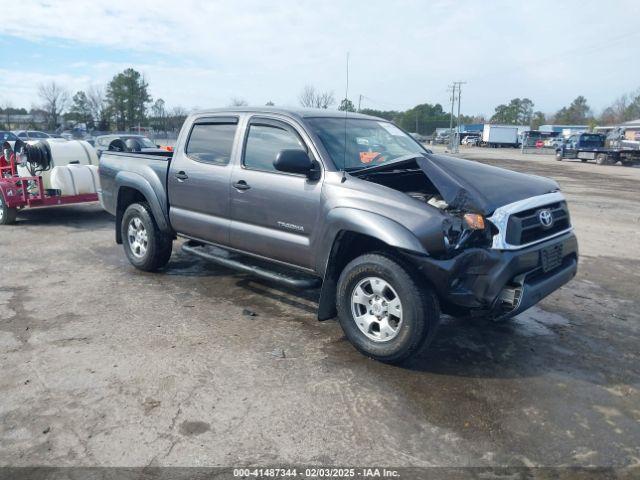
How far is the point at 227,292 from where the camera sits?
19.0ft

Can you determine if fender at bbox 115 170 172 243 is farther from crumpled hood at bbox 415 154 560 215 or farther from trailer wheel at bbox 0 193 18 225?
trailer wheel at bbox 0 193 18 225

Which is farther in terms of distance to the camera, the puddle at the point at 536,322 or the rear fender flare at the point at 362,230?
the puddle at the point at 536,322

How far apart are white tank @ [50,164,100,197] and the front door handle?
5223mm

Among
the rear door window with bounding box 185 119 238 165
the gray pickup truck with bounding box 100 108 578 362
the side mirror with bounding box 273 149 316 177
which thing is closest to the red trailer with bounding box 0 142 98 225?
the gray pickup truck with bounding box 100 108 578 362

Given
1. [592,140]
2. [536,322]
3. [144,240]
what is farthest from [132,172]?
[592,140]

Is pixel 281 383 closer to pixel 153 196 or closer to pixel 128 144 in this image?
pixel 153 196

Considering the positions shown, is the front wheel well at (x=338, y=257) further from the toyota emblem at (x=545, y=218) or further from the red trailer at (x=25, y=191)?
the red trailer at (x=25, y=191)

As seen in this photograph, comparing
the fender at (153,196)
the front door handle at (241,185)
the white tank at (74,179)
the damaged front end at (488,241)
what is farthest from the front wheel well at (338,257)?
the white tank at (74,179)

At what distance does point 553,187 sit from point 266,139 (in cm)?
263

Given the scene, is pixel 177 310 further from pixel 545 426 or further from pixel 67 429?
pixel 545 426

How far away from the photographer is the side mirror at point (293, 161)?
423 centimetres

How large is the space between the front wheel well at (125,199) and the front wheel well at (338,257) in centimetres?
326

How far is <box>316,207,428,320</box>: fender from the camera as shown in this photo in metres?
3.75

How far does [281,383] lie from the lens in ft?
12.3
